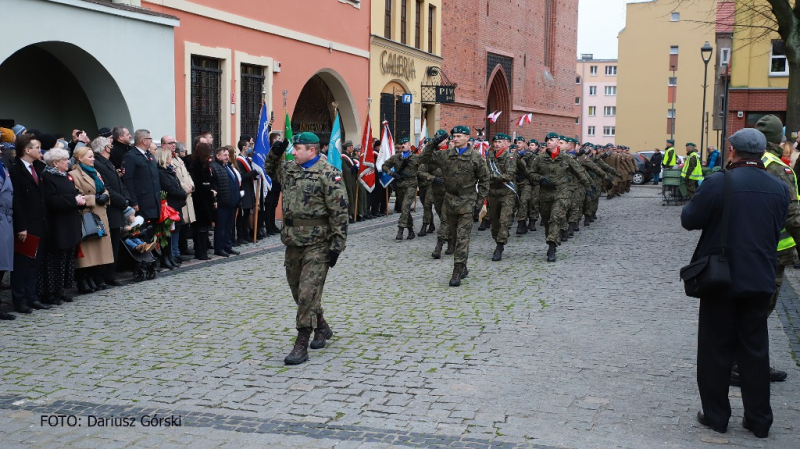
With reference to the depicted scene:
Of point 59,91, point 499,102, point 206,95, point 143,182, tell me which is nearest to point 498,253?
point 143,182

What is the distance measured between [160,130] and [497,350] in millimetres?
10641

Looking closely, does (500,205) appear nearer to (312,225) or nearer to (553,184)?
(553,184)

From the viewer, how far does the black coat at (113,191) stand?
10.7 metres

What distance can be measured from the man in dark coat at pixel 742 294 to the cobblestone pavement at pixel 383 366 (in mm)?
220

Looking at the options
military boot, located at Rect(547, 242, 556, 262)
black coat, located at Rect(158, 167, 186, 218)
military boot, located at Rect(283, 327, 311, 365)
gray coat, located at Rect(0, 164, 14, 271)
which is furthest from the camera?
military boot, located at Rect(547, 242, 556, 262)

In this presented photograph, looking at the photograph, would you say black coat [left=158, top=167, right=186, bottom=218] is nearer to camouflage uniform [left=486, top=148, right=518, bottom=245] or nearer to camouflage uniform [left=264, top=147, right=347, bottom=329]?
camouflage uniform [left=486, top=148, right=518, bottom=245]

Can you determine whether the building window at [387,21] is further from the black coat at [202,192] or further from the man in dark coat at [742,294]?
the man in dark coat at [742,294]

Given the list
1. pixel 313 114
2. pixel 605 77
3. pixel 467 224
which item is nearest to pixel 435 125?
pixel 313 114

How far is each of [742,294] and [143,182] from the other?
8.10 m

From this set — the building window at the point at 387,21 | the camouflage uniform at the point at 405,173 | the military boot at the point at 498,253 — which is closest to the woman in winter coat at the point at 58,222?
the military boot at the point at 498,253

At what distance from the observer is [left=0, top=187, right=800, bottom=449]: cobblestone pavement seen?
5.47 meters

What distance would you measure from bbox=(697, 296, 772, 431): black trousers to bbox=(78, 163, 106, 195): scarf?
23.8 ft

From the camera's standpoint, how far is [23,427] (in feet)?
18.1

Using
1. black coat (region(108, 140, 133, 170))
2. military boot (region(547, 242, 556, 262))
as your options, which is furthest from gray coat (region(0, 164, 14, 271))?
military boot (region(547, 242, 556, 262))
